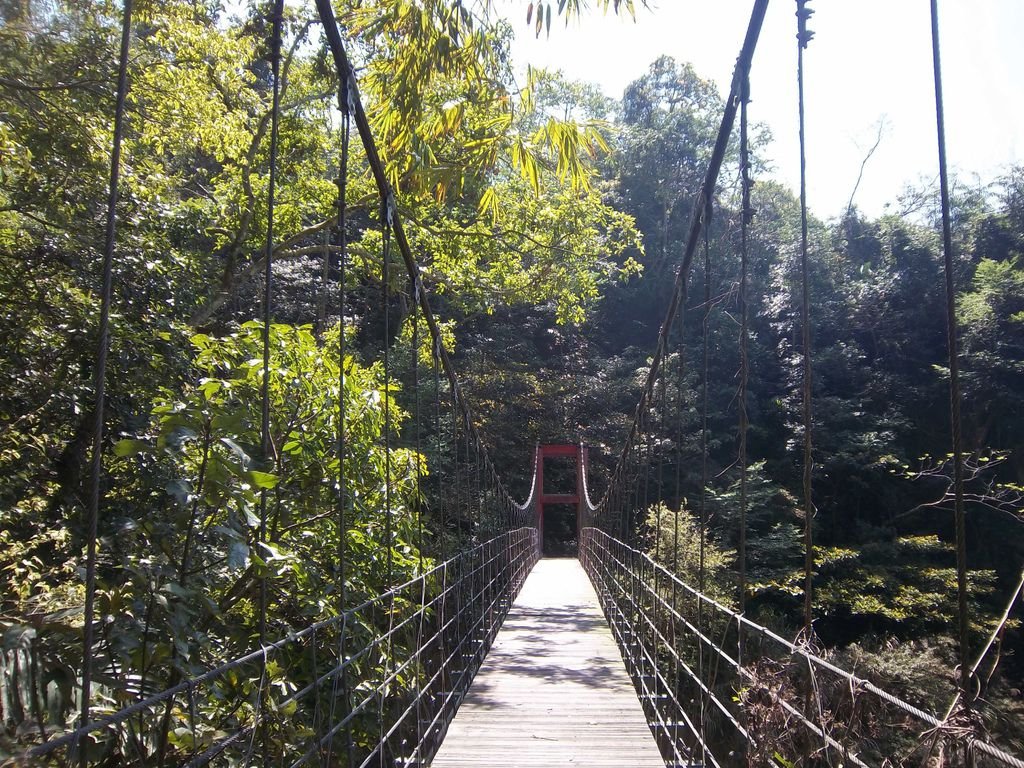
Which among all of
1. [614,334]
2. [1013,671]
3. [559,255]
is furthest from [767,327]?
[559,255]

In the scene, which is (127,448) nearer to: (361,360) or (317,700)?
(317,700)

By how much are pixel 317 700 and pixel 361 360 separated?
287 inches

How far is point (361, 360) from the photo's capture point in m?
9.05

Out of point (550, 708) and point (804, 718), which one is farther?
point (550, 708)

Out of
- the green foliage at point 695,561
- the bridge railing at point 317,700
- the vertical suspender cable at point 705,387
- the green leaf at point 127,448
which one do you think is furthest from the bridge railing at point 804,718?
the green foliage at point 695,561

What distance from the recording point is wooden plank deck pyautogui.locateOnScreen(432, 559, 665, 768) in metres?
3.33

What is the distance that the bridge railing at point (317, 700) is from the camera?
157cm

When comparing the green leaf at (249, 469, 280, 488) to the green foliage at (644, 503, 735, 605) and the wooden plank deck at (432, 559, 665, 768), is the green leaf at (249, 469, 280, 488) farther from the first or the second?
the green foliage at (644, 503, 735, 605)

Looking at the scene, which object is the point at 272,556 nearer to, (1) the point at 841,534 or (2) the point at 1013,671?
(2) the point at 1013,671

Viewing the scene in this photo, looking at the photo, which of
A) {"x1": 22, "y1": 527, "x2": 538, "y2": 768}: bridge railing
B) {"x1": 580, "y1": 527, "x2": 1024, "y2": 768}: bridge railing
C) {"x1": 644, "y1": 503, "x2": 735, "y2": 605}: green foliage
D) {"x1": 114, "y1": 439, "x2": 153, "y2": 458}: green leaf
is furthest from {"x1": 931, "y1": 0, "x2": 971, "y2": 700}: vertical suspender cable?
{"x1": 644, "y1": 503, "x2": 735, "y2": 605}: green foliage

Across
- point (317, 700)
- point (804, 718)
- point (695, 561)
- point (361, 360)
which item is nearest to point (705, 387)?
point (804, 718)

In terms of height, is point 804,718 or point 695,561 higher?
point 804,718

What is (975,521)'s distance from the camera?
51.7 ft

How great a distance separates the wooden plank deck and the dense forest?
2.41ft
